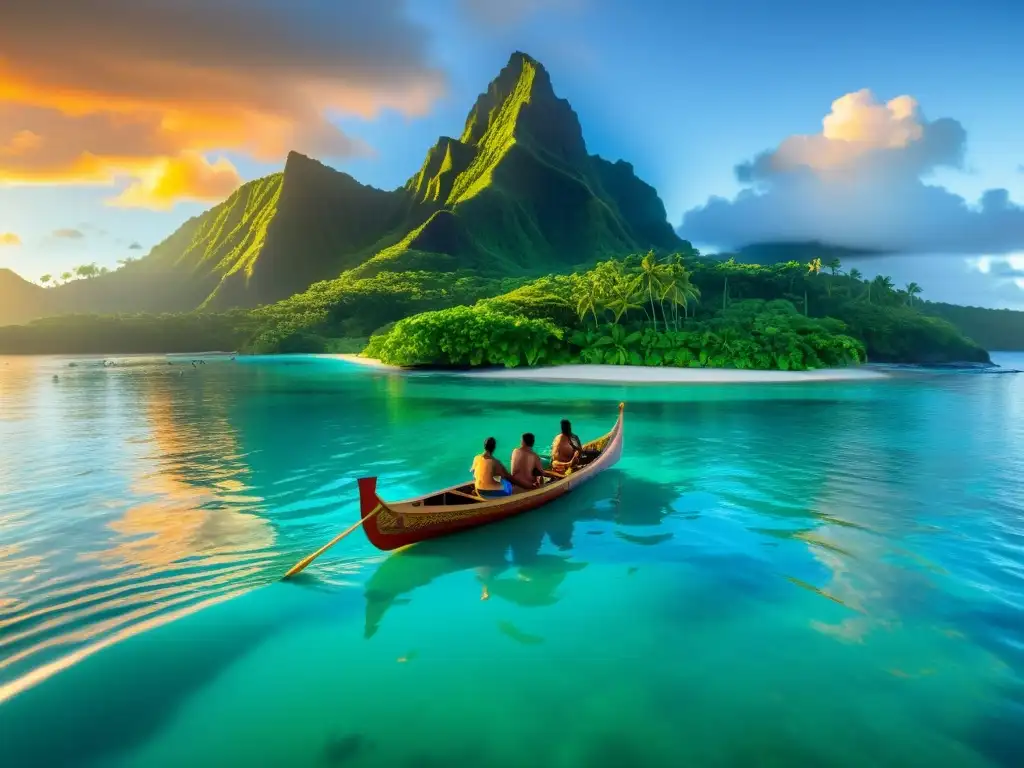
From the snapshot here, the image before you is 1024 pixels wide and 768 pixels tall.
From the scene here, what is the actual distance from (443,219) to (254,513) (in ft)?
600

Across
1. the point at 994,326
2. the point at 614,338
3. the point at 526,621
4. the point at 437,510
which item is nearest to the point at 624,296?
the point at 614,338

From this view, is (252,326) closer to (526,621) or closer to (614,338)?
(614,338)

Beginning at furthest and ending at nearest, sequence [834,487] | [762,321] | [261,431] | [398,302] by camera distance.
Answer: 1. [398,302]
2. [762,321]
3. [261,431]
4. [834,487]

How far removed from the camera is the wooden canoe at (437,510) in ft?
31.2

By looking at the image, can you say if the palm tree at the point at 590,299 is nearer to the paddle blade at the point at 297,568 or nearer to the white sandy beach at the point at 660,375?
the white sandy beach at the point at 660,375

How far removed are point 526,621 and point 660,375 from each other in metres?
46.8

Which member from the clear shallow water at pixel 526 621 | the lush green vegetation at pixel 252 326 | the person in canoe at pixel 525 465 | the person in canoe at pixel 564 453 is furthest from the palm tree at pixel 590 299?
the lush green vegetation at pixel 252 326

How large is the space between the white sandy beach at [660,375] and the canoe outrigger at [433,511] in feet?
126

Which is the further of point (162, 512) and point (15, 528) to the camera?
point (162, 512)

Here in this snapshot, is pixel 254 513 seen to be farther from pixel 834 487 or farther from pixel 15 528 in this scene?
pixel 834 487

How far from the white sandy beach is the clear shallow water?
32826mm

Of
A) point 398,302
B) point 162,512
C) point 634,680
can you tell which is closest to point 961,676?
point 634,680

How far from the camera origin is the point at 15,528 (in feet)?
39.2

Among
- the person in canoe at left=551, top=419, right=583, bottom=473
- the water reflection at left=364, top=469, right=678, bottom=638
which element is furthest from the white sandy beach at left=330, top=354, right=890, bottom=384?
the water reflection at left=364, top=469, right=678, bottom=638
